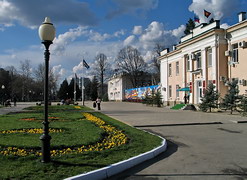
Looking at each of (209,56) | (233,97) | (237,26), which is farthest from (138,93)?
(233,97)

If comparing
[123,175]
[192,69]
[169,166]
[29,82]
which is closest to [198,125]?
[169,166]

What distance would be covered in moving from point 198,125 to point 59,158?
10478 millimetres

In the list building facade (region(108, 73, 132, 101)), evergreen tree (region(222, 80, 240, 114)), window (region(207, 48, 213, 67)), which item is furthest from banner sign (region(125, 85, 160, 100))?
evergreen tree (region(222, 80, 240, 114))

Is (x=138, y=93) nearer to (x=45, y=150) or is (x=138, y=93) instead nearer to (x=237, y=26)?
(x=237, y=26)

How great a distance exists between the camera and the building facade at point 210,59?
25.5 metres

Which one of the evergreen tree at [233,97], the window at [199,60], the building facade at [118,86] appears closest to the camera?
the evergreen tree at [233,97]

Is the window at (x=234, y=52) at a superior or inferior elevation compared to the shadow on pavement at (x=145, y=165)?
superior

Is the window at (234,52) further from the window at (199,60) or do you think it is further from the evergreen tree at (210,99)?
the window at (199,60)

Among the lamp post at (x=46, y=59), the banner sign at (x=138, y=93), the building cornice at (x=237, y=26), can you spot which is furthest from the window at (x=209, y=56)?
the lamp post at (x=46, y=59)

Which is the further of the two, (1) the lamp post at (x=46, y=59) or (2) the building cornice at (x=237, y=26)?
(2) the building cornice at (x=237, y=26)

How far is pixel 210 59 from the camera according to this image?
98.9ft

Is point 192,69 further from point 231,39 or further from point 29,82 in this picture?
point 29,82

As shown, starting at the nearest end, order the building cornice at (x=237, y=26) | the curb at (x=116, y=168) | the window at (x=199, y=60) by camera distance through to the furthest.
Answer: the curb at (x=116, y=168), the building cornice at (x=237, y=26), the window at (x=199, y=60)

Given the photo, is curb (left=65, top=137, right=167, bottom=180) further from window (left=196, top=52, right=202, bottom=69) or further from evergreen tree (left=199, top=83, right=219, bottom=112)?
window (left=196, top=52, right=202, bottom=69)
